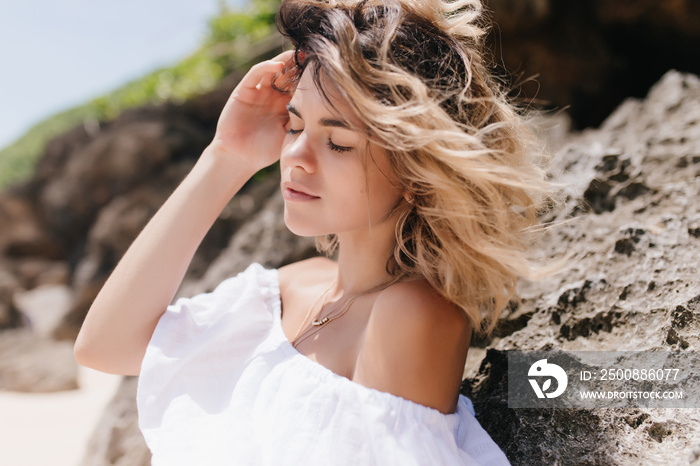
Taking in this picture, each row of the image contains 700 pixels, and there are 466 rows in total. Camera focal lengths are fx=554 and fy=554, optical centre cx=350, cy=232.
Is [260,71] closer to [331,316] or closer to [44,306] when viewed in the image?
[331,316]

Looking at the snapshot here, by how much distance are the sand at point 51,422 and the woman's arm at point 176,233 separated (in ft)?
7.45

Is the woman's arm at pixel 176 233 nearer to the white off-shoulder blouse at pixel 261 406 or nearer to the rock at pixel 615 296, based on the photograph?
the white off-shoulder blouse at pixel 261 406

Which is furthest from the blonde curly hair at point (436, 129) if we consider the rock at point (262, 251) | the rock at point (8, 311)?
the rock at point (8, 311)

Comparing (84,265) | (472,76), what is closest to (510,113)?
(472,76)

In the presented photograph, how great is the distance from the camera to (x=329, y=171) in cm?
156

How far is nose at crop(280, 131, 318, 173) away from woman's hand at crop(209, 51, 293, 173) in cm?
45

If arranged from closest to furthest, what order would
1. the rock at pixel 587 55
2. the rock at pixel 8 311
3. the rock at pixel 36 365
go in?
1. the rock at pixel 36 365
2. the rock at pixel 587 55
3. the rock at pixel 8 311

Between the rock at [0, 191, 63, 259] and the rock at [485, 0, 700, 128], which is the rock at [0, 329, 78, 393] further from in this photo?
the rock at [485, 0, 700, 128]

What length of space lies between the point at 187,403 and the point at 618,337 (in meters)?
1.40

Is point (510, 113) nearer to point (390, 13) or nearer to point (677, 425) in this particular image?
point (390, 13)

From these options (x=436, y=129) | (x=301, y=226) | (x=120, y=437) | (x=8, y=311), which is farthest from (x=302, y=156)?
(x=8, y=311)

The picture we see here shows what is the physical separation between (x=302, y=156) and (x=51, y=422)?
12.9ft

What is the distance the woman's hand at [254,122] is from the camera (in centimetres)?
201

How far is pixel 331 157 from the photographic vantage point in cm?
155
